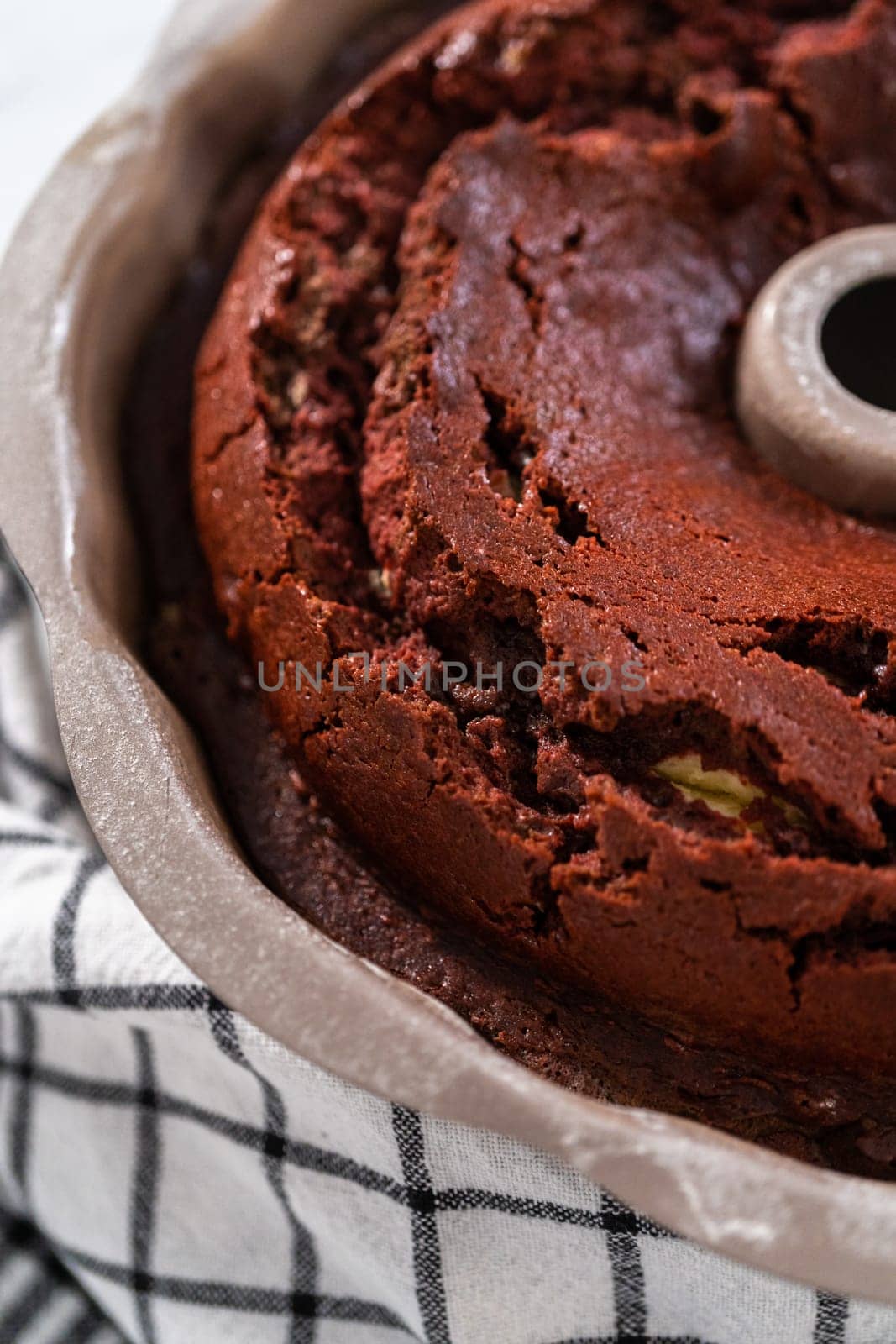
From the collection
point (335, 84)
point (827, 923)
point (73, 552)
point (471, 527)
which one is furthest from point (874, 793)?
point (335, 84)

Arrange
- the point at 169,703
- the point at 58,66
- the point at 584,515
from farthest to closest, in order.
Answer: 1. the point at 58,66
2. the point at 169,703
3. the point at 584,515

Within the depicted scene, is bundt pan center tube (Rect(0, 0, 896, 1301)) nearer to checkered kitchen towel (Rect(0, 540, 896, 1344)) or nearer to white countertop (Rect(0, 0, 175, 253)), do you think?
checkered kitchen towel (Rect(0, 540, 896, 1344))

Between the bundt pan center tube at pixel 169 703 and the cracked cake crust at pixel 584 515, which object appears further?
the cracked cake crust at pixel 584 515

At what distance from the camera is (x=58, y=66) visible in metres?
2.82

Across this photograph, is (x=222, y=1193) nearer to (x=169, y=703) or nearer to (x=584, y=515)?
(x=169, y=703)

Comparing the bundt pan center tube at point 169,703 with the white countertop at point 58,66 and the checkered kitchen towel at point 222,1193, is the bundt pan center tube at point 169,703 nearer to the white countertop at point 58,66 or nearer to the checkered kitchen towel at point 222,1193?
the checkered kitchen towel at point 222,1193

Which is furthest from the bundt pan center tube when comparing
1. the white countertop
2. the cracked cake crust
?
the white countertop

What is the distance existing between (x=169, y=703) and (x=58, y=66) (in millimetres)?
2151

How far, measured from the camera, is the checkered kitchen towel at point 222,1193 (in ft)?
4.04

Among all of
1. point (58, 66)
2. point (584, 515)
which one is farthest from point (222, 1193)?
point (58, 66)

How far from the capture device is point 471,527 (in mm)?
1254

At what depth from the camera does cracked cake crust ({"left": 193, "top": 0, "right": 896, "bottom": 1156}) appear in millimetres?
1127

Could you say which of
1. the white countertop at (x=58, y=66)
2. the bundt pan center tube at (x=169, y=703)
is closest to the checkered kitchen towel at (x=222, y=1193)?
the bundt pan center tube at (x=169, y=703)

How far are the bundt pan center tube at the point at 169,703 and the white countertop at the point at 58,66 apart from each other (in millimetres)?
1045
